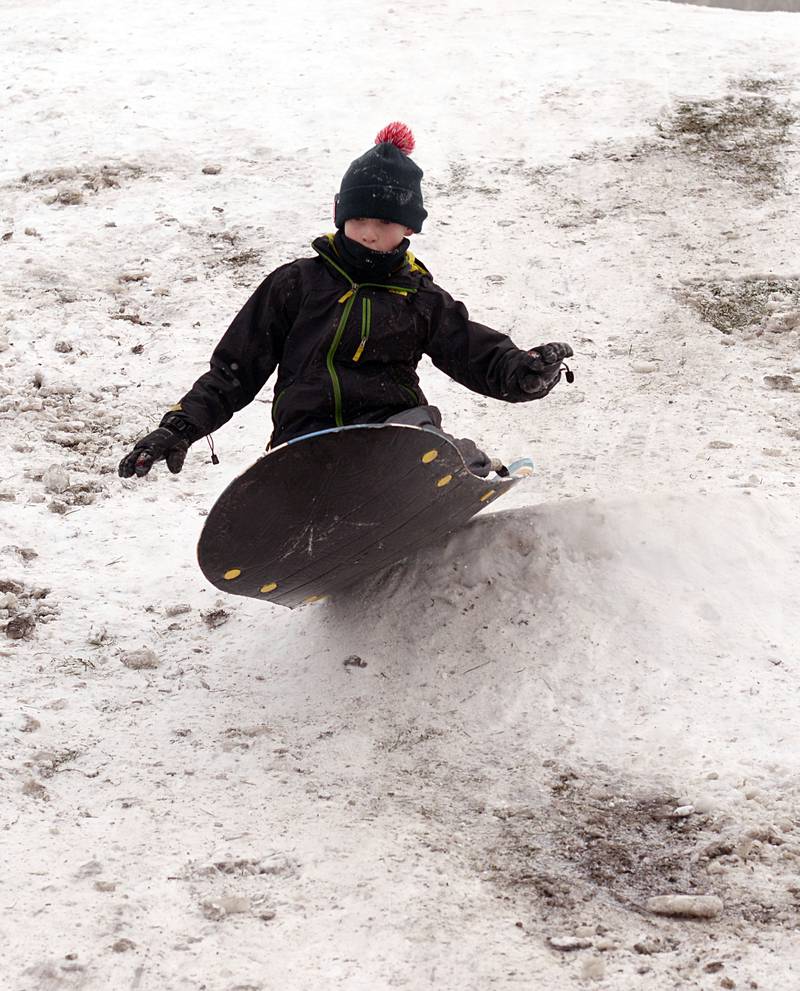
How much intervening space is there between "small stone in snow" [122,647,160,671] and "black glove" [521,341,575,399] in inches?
65.0

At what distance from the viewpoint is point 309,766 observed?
11.6 ft

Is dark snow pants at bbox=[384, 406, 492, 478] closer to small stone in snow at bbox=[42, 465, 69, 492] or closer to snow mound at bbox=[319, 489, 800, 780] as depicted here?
snow mound at bbox=[319, 489, 800, 780]

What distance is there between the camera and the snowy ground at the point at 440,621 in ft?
9.20

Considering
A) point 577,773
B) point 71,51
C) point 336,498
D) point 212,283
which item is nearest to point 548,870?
point 577,773

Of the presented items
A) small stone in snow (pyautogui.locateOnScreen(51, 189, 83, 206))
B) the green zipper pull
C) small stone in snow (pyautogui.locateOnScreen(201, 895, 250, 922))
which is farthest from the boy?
small stone in snow (pyautogui.locateOnScreen(51, 189, 83, 206))

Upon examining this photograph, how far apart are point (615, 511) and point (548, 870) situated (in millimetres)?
1692

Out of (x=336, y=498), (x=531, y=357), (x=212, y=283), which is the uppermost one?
(x=531, y=357)

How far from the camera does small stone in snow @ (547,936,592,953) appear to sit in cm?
267

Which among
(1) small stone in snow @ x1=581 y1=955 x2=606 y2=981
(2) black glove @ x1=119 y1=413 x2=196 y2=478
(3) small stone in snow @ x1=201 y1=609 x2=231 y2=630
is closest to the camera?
Result: (1) small stone in snow @ x1=581 y1=955 x2=606 y2=981

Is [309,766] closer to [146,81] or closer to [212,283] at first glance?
[212,283]

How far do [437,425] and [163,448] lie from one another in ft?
2.93

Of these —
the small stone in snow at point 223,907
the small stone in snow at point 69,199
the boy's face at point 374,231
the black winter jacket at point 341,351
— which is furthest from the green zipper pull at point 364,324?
the small stone in snow at point 69,199

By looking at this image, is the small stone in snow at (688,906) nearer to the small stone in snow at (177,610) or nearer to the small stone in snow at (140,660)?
the small stone in snow at (140,660)

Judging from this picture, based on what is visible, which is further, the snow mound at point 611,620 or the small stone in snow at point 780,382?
the small stone in snow at point 780,382
